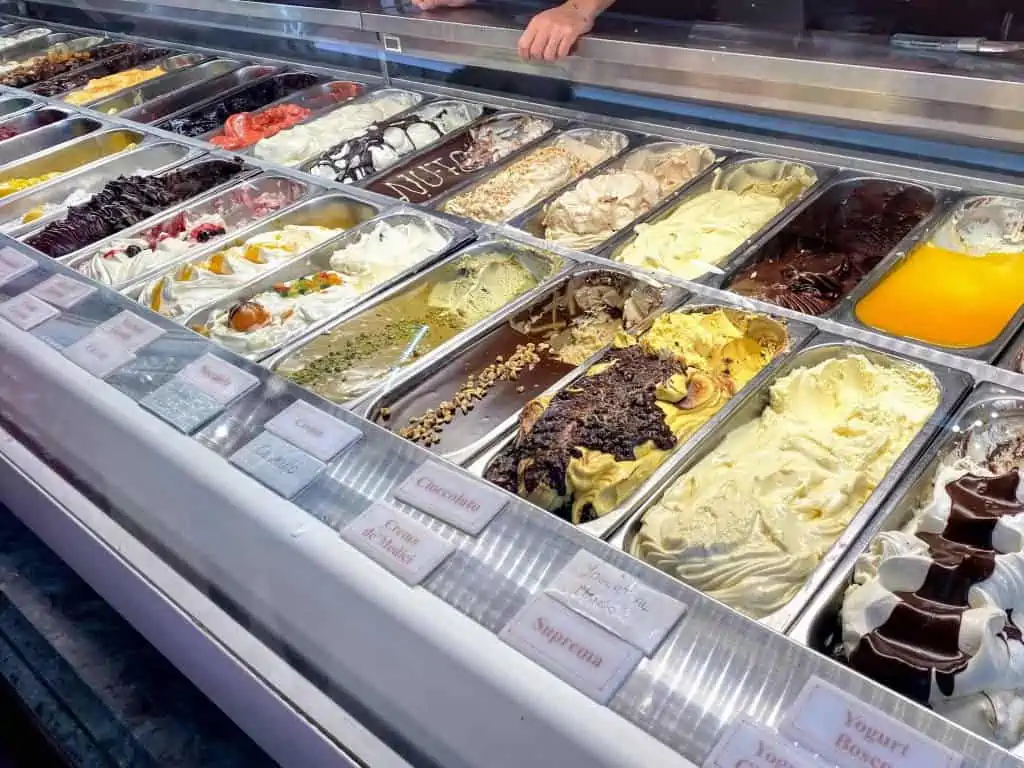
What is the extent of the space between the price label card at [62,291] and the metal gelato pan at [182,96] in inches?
79.5

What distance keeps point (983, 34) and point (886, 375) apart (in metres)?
1.97

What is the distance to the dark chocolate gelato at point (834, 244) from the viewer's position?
95.0 inches

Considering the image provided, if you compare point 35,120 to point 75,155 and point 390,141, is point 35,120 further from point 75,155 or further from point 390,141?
point 390,141

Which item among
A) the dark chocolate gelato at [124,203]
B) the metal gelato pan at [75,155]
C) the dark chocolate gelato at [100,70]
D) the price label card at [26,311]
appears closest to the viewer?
the price label card at [26,311]

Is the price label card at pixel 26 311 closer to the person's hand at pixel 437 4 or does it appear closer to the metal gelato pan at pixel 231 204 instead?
the metal gelato pan at pixel 231 204

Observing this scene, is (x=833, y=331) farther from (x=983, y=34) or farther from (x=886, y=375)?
(x=983, y=34)

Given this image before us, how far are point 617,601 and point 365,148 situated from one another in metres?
2.58

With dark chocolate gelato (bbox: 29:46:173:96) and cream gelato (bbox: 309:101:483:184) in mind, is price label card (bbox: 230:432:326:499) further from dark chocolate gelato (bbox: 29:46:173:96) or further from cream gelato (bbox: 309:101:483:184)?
dark chocolate gelato (bbox: 29:46:173:96)

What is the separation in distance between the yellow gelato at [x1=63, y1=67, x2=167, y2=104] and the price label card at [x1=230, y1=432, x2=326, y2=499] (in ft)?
11.3

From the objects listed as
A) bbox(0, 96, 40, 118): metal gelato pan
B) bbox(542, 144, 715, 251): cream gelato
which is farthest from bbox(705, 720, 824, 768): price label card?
bbox(0, 96, 40, 118): metal gelato pan

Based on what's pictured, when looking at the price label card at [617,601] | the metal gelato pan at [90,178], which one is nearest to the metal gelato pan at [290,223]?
the metal gelato pan at [90,178]

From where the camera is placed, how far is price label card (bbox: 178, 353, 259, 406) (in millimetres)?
1956

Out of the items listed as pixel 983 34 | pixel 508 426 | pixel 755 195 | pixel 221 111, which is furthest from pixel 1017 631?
pixel 221 111

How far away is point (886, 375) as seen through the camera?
1993mm
